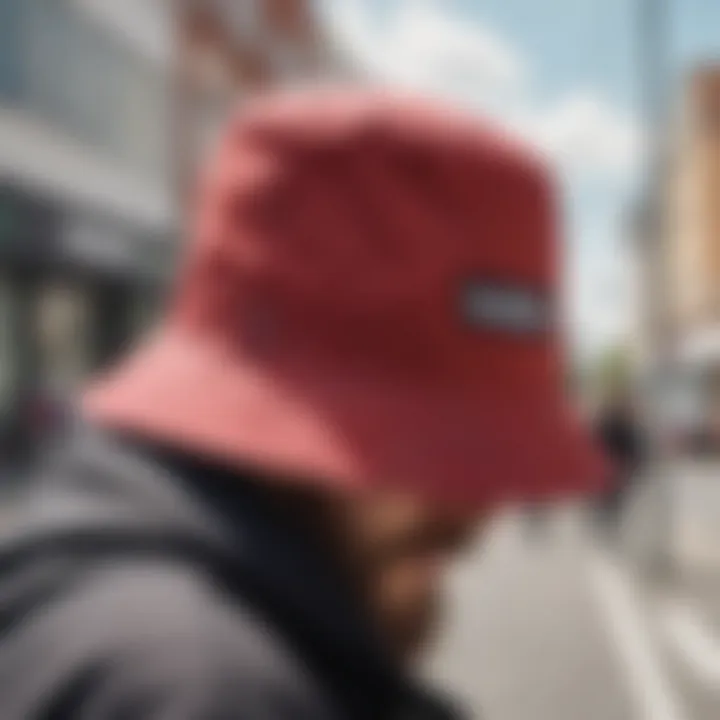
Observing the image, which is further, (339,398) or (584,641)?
(584,641)

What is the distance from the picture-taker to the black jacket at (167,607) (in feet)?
1.32

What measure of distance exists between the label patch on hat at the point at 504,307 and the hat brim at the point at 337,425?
0.07 feet

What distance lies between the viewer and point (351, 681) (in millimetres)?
469

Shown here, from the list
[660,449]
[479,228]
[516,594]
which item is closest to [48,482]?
[479,228]

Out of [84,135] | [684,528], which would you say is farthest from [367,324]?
[84,135]

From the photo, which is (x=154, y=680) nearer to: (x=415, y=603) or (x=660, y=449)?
(x=415, y=603)

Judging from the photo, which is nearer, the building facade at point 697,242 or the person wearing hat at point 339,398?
the person wearing hat at point 339,398

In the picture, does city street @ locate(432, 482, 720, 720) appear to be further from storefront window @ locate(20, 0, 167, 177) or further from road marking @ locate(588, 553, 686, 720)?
storefront window @ locate(20, 0, 167, 177)

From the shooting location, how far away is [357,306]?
0.51 m

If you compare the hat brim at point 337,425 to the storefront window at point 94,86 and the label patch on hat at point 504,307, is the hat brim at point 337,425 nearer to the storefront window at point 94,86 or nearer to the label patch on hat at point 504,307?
the label patch on hat at point 504,307

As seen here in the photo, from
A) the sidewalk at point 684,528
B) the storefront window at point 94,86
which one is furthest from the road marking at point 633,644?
the storefront window at point 94,86

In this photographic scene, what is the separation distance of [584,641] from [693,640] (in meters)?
0.32

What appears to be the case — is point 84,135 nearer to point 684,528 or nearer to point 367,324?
point 684,528

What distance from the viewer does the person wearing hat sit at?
18.2 inches
